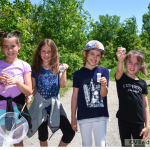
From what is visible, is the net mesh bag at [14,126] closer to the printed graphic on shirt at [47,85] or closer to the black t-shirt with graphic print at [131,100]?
the printed graphic on shirt at [47,85]

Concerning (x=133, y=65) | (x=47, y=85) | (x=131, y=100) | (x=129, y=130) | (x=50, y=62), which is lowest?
(x=129, y=130)

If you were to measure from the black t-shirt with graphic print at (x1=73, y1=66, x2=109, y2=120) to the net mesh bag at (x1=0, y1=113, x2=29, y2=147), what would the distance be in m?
0.75

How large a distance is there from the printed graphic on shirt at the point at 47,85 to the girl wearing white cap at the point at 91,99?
0.34 metres

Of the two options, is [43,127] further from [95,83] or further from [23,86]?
[95,83]

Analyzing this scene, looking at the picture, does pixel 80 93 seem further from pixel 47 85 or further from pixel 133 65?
pixel 133 65

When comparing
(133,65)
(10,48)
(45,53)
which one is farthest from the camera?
(45,53)

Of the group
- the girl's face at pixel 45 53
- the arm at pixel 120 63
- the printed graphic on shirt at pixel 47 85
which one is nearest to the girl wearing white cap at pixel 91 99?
the arm at pixel 120 63

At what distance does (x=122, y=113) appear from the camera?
2.37 m

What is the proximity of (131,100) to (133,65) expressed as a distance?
0.52 m

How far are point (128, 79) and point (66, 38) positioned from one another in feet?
33.3

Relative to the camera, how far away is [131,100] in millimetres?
2326

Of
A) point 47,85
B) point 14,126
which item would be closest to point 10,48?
point 47,85

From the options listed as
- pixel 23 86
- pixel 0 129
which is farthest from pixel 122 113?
pixel 0 129

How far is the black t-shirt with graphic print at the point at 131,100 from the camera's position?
2299 mm
